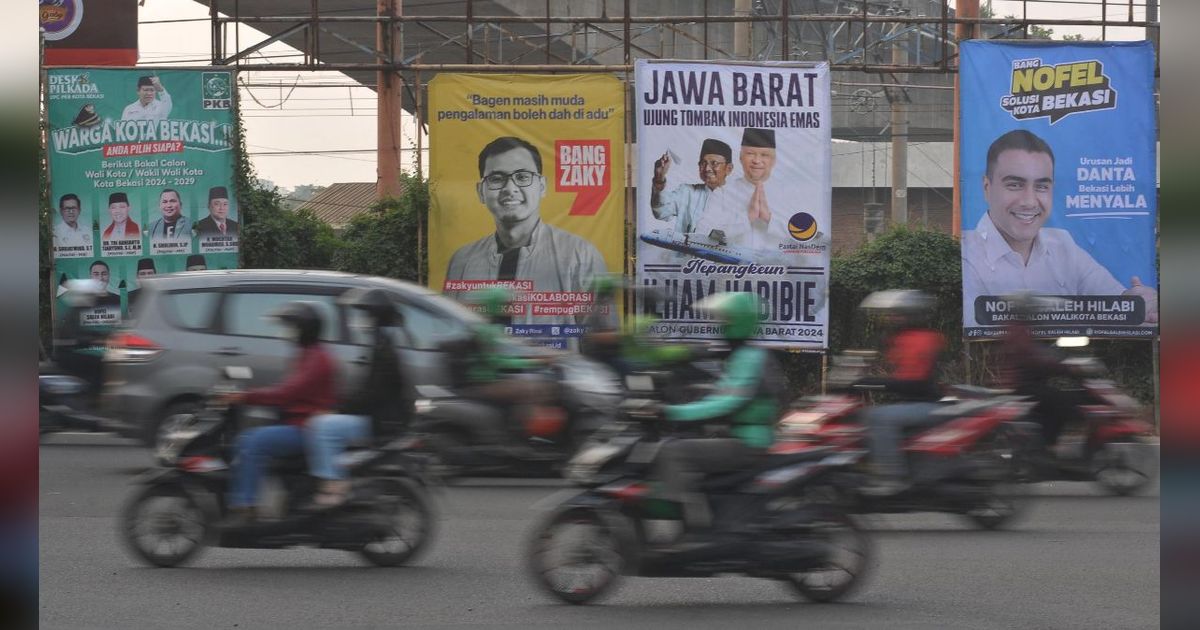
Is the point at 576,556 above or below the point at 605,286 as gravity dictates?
below

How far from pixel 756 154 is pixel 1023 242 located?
4.00 meters

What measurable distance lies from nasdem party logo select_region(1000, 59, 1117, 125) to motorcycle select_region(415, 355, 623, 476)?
33.8ft

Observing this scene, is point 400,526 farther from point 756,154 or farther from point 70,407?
point 756,154

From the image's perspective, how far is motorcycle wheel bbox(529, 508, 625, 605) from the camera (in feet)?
21.2

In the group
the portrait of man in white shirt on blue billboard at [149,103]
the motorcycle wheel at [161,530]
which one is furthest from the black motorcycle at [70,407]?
the portrait of man in white shirt on blue billboard at [149,103]

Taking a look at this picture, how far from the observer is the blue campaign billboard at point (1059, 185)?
18.7 metres

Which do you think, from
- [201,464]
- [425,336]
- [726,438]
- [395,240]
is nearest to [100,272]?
[395,240]

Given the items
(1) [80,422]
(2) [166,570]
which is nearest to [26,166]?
(2) [166,570]

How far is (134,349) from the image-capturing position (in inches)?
460

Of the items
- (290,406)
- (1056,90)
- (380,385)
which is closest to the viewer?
(290,406)

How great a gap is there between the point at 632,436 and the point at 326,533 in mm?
1777

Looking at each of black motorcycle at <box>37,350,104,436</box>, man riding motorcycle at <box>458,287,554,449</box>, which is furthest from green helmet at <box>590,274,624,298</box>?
black motorcycle at <box>37,350,104,436</box>

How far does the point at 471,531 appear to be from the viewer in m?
9.09

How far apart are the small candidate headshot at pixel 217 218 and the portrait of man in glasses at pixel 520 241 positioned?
329cm
